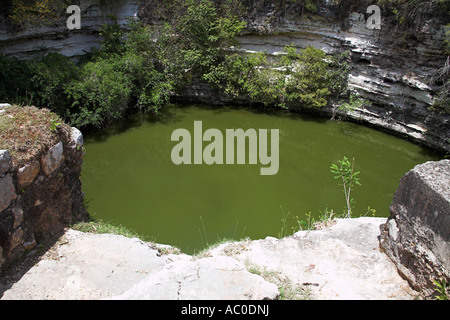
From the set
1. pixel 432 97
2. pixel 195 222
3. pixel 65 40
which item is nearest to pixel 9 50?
pixel 65 40

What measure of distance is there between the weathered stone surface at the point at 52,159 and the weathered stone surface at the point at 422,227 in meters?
4.02

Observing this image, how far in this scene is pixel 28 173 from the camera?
11.9 ft

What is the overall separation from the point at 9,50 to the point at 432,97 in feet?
39.9

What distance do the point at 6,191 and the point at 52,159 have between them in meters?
0.85

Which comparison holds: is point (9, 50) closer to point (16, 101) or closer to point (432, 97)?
point (16, 101)

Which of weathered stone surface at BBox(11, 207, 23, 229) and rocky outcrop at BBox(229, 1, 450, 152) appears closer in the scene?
weathered stone surface at BBox(11, 207, 23, 229)

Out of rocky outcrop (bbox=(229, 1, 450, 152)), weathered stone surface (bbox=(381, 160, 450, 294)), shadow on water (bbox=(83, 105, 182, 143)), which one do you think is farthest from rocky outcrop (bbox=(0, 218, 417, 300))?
rocky outcrop (bbox=(229, 1, 450, 152))

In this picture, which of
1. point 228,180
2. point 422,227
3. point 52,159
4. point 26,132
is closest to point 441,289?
point 422,227

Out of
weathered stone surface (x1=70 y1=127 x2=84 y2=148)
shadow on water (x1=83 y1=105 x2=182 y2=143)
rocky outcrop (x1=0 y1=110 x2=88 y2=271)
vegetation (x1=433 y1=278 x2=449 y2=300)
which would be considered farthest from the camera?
shadow on water (x1=83 y1=105 x2=182 y2=143)

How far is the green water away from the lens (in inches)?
238

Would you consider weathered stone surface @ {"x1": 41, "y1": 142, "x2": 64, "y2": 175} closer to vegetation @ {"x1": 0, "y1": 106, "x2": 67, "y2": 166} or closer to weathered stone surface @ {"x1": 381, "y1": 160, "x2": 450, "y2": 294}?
vegetation @ {"x1": 0, "y1": 106, "x2": 67, "y2": 166}

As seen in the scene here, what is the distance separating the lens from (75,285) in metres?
3.24

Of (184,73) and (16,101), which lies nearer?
(16,101)

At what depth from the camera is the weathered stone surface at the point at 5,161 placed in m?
3.24
